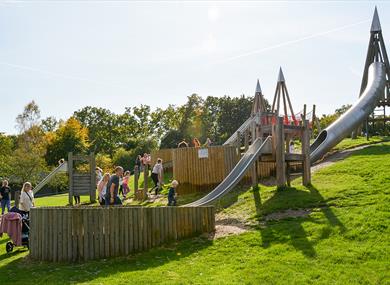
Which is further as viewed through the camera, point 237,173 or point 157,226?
point 237,173

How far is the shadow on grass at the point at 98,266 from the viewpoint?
927 centimetres

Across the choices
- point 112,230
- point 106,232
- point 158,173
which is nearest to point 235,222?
point 112,230

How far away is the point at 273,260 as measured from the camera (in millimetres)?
9070

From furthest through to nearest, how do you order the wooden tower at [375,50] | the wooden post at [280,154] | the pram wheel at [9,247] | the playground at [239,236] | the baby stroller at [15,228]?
the wooden tower at [375,50]
the wooden post at [280,154]
the pram wheel at [9,247]
the baby stroller at [15,228]
the playground at [239,236]

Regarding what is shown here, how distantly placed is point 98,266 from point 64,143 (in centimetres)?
4564

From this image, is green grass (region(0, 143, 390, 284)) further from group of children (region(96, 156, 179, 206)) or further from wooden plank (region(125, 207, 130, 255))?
group of children (region(96, 156, 179, 206))

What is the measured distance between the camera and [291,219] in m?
11.7

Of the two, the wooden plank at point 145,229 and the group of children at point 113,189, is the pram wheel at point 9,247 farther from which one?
the wooden plank at point 145,229

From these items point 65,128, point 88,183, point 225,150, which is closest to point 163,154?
point 88,183

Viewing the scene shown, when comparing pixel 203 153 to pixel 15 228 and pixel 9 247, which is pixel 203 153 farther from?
pixel 9 247

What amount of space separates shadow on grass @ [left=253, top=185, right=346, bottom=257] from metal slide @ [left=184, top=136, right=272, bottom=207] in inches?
35.4

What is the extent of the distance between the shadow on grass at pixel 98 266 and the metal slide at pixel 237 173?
8.45 ft

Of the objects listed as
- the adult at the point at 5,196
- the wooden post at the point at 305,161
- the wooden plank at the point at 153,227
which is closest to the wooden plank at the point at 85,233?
the wooden plank at the point at 153,227

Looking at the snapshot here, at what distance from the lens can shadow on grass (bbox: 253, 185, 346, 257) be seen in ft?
32.9
